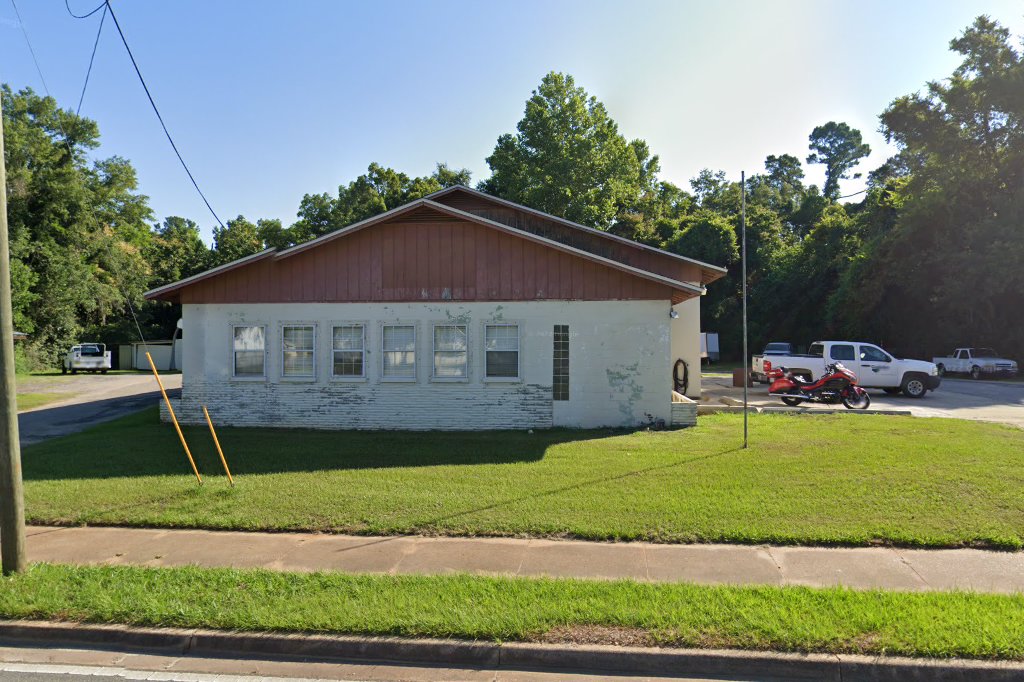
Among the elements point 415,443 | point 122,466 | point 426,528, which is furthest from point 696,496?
point 122,466

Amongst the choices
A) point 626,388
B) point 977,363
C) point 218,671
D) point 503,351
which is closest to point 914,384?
point 626,388

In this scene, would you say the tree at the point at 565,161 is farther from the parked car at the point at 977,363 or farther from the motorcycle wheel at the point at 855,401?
the motorcycle wheel at the point at 855,401

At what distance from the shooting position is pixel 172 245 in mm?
60969

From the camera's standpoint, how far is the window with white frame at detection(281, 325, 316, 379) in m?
15.0

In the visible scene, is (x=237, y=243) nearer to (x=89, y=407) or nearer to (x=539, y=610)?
(x=89, y=407)

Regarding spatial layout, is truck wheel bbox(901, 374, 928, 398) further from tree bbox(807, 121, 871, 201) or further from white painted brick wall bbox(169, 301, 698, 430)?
tree bbox(807, 121, 871, 201)

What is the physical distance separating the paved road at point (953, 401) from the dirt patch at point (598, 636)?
1450 cm

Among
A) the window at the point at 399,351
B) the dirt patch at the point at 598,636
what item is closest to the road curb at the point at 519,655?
the dirt patch at the point at 598,636

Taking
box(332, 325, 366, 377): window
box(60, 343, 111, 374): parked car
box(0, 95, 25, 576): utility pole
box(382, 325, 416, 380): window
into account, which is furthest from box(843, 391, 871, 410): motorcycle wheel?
box(60, 343, 111, 374): parked car

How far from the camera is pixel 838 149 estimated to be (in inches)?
Result: 3629

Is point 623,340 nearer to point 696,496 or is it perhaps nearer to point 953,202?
point 696,496

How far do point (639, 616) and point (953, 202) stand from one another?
39.1 meters

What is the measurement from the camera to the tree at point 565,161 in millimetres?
41688

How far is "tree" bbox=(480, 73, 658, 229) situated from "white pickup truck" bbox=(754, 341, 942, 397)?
21307mm
